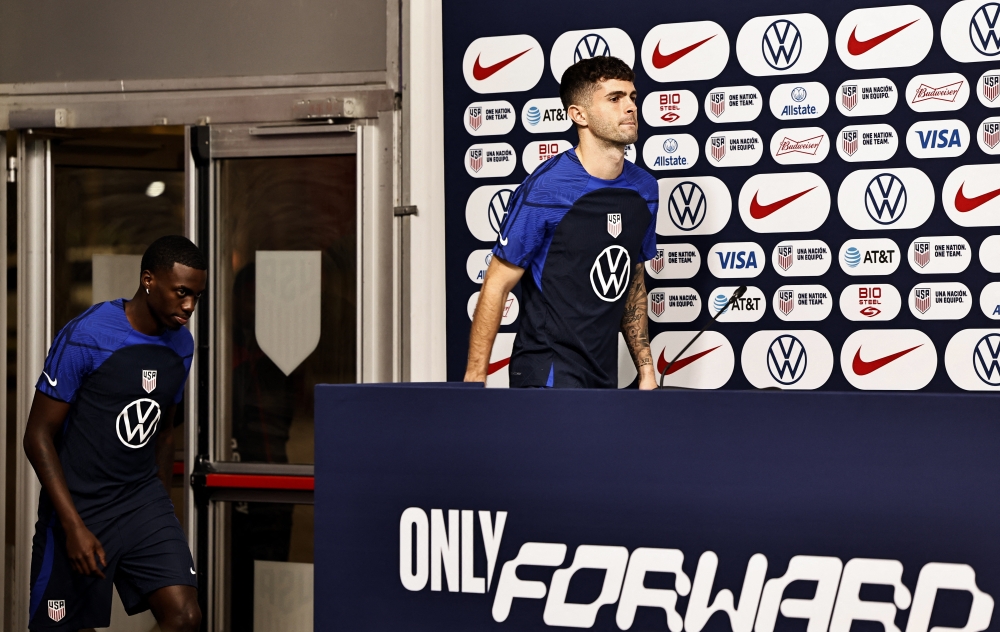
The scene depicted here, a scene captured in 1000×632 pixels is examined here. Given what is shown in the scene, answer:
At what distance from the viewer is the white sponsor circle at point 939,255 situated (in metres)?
3.13

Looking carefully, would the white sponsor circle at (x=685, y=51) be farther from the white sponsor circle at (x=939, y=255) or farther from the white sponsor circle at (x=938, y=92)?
the white sponsor circle at (x=939, y=255)

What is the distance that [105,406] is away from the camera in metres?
2.92

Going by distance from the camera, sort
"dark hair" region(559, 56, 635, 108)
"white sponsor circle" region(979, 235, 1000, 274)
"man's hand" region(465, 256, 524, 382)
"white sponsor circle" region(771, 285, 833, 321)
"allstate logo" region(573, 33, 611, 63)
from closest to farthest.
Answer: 1. "man's hand" region(465, 256, 524, 382)
2. "dark hair" region(559, 56, 635, 108)
3. "white sponsor circle" region(979, 235, 1000, 274)
4. "white sponsor circle" region(771, 285, 833, 321)
5. "allstate logo" region(573, 33, 611, 63)

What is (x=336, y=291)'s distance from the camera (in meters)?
3.74

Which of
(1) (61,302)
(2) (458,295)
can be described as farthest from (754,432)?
(1) (61,302)

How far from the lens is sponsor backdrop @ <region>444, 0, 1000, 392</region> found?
313cm

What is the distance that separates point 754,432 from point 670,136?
1.92 meters

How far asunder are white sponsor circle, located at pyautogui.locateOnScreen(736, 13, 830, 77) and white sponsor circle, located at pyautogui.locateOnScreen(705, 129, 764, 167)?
20 cm

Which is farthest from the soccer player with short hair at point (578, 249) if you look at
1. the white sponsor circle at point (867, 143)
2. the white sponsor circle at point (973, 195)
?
the white sponsor circle at point (973, 195)

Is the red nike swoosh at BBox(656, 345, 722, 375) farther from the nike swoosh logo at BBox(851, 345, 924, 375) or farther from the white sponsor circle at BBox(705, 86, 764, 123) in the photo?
the white sponsor circle at BBox(705, 86, 764, 123)

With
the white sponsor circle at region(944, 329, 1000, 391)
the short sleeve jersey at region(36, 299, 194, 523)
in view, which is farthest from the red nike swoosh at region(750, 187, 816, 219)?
the short sleeve jersey at region(36, 299, 194, 523)

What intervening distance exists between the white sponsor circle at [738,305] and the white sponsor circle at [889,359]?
29cm

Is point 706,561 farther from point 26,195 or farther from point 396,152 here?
point 26,195

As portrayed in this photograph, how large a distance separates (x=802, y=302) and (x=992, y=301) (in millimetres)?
560
